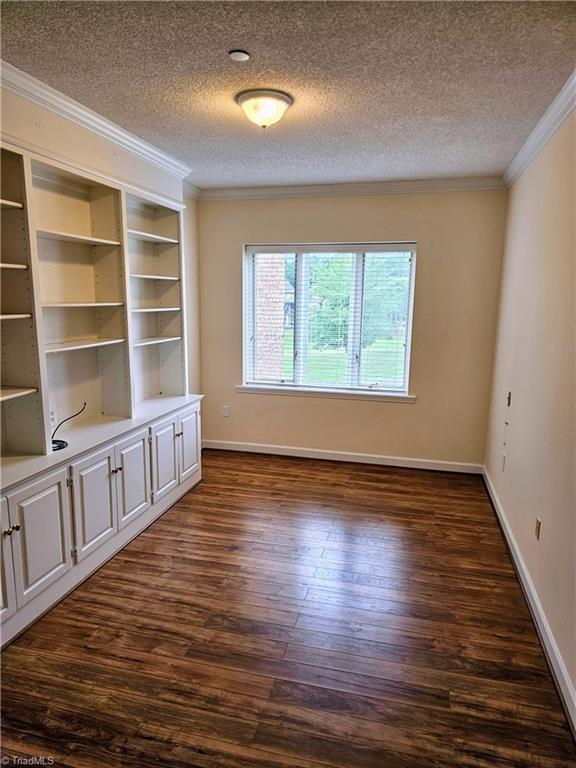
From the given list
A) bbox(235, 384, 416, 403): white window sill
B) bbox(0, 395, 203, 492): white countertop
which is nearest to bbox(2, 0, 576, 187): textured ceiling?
bbox(0, 395, 203, 492): white countertop

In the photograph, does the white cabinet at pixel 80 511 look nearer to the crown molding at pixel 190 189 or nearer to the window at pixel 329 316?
the window at pixel 329 316

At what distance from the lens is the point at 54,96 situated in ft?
8.17

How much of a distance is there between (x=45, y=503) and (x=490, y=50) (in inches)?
115

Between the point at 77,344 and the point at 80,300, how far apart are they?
0.41 meters

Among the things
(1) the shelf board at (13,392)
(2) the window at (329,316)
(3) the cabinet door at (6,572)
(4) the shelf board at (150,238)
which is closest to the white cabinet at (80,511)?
(3) the cabinet door at (6,572)

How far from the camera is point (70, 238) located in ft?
9.36

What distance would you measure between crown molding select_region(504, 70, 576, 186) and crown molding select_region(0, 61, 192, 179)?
251 centimetres

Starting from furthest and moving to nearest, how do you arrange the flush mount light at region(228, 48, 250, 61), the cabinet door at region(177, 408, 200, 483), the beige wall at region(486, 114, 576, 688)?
the cabinet door at region(177, 408, 200, 483)
the beige wall at region(486, 114, 576, 688)
the flush mount light at region(228, 48, 250, 61)

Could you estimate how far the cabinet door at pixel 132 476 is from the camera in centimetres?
306

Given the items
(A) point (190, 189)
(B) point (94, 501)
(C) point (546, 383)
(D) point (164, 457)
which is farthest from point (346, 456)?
(A) point (190, 189)

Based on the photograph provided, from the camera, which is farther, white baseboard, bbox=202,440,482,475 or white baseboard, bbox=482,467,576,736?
white baseboard, bbox=202,440,482,475

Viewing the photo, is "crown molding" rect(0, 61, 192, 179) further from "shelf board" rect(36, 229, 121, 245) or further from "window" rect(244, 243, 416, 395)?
"window" rect(244, 243, 416, 395)

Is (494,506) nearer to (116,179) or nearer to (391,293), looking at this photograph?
(391,293)

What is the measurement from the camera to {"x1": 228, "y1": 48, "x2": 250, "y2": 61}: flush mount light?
2.01 metres
